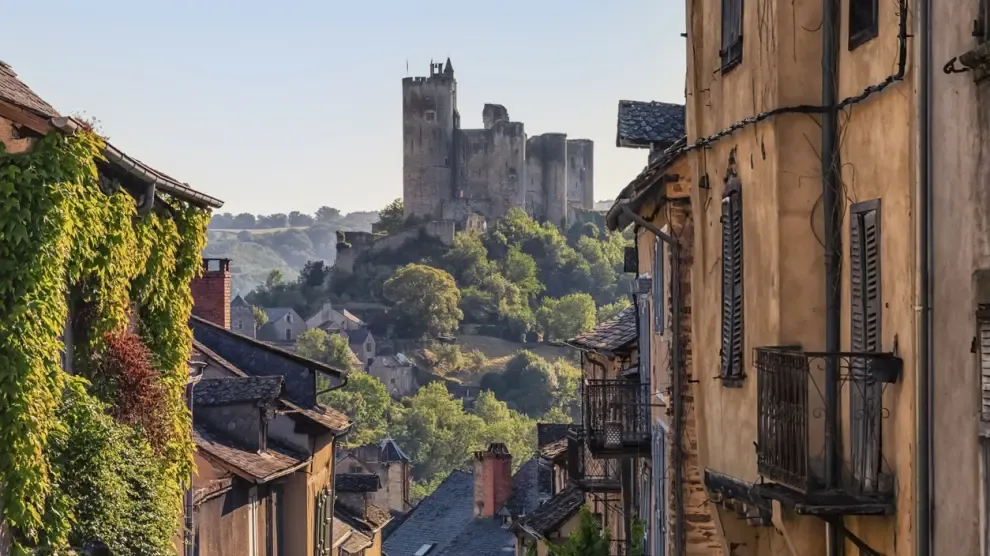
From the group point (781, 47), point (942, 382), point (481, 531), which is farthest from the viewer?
point (481, 531)

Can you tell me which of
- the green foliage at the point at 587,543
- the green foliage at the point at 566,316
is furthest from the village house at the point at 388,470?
the green foliage at the point at 566,316

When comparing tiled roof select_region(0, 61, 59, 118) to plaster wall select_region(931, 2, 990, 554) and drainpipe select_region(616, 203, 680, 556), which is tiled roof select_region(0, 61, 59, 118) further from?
plaster wall select_region(931, 2, 990, 554)

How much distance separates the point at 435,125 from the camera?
13812 centimetres

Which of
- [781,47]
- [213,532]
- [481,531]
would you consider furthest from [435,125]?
[781,47]

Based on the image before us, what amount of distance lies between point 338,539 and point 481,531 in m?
16.1

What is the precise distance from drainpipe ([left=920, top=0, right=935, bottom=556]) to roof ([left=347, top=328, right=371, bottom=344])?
5140 inches

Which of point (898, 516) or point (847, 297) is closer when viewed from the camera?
point (898, 516)

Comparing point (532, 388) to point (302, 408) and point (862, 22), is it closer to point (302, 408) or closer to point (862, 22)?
point (302, 408)

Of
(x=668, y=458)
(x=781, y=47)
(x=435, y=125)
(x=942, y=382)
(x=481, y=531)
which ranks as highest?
(x=435, y=125)

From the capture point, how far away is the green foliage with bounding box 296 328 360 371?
130500 millimetres

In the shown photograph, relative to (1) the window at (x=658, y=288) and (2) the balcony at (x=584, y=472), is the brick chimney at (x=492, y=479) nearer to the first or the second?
(2) the balcony at (x=584, y=472)

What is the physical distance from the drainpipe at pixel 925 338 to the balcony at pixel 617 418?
408 inches

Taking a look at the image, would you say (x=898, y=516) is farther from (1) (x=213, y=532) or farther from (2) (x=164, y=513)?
(1) (x=213, y=532)

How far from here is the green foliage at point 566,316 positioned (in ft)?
478
